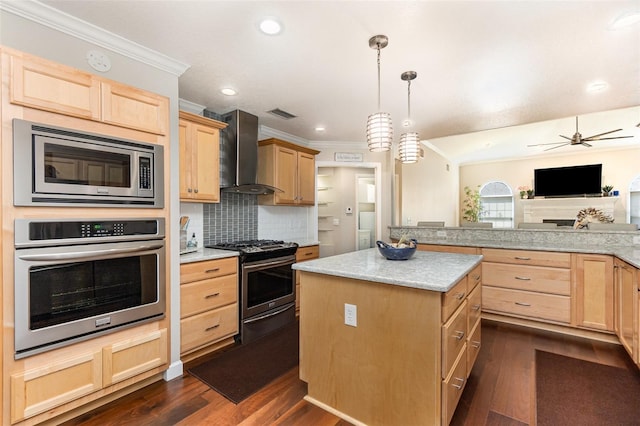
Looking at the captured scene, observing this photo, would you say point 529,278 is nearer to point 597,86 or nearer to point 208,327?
point 597,86

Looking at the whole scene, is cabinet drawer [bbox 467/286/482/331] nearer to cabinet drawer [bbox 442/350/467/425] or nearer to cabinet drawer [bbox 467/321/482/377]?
cabinet drawer [bbox 467/321/482/377]

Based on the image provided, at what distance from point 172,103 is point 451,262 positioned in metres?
2.42

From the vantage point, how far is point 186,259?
247cm

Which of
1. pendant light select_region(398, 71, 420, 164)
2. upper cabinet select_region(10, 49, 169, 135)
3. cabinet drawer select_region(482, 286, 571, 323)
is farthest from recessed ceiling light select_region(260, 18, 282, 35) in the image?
cabinet drawer select_region(482, 286, 571, 323)

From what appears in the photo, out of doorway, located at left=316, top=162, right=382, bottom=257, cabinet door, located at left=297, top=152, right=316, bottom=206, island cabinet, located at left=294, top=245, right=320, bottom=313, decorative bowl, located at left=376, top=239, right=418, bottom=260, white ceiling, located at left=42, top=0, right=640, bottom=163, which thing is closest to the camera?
white ceiling, located at left=42, top=0, right=640, bottom=163

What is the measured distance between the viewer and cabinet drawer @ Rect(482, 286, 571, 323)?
3.06m

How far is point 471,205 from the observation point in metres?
8.60

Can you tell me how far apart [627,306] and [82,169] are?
4.23m

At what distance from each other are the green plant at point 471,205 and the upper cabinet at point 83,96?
832 cm

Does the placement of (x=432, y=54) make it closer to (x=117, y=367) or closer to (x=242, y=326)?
(x=242, y=326)

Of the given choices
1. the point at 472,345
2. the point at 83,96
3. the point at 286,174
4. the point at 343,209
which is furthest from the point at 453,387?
the point at 343,209

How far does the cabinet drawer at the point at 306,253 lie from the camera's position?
3709 mm

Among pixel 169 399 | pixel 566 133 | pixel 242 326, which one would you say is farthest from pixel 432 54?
pixel 566 133

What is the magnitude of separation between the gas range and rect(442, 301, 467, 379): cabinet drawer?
194 cm
